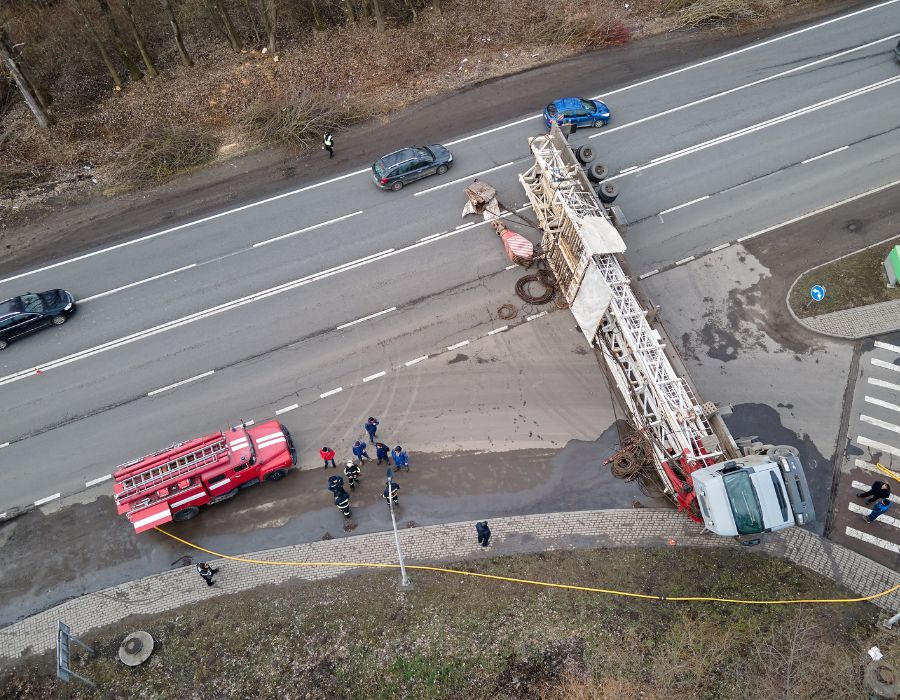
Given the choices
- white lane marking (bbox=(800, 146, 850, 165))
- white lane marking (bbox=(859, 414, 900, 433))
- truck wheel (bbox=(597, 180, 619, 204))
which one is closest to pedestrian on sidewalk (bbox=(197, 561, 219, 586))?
truck wheel (bbox=(597, 180, 619, 204))

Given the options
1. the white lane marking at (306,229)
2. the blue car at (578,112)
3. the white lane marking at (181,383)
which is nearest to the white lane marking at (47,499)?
the white lane marking at (181,383)

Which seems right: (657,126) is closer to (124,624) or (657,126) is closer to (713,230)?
(713,230)

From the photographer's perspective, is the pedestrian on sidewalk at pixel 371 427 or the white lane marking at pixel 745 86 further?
the white lane marking at pixel 745 86

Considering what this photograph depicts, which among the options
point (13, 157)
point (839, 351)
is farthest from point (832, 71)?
point (13, 157)

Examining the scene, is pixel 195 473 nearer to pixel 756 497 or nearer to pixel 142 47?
pixel 756 497

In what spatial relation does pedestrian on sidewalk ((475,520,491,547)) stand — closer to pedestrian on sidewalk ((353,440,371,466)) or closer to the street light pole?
the street light pole

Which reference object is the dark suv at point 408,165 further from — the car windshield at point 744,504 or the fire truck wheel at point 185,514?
the car windshield at point 744,504
